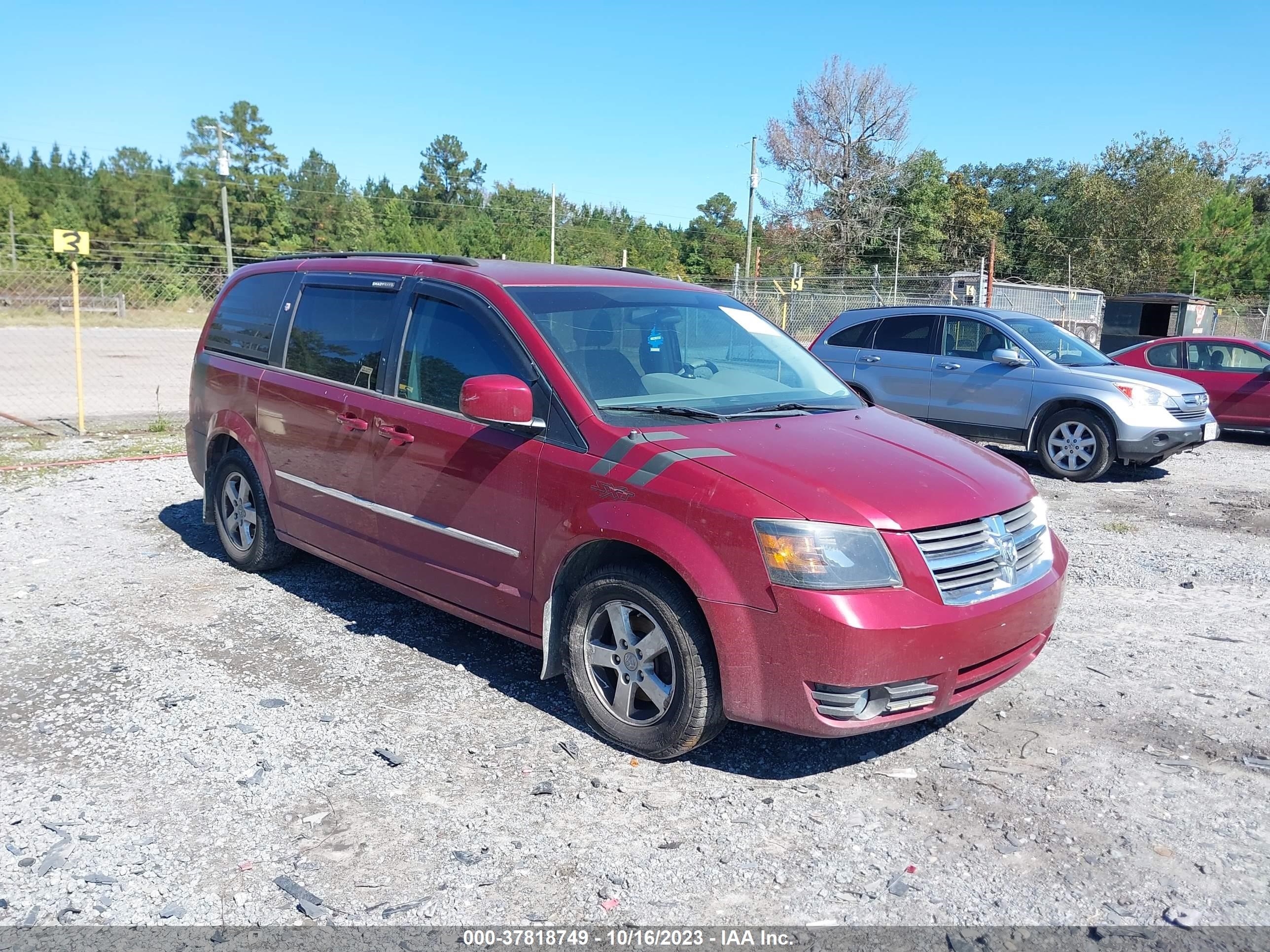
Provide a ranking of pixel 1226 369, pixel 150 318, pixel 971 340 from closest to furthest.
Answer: pixel 971 340, pixel 1226 369, pixel 150 318

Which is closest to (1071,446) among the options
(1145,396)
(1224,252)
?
(1145,396)

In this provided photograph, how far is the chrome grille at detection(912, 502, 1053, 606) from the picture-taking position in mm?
3396

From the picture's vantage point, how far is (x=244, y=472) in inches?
231

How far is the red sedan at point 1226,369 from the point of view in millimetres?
12922

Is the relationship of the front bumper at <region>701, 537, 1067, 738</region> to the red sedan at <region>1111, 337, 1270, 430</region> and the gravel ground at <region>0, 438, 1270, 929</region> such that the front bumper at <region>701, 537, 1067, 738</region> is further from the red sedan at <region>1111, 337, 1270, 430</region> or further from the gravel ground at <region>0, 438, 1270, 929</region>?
the red sedan at <region>1111, 337, 1270, 430</region>

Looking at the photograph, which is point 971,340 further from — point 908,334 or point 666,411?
point 666,411

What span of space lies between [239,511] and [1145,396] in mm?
8634

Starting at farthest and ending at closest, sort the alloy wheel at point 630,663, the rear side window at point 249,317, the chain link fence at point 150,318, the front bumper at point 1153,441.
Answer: the chain link fence at point 150,318
the front bumper at point 1153,441
the rear side window at point 249,317
the alloy wheel at point 630,663

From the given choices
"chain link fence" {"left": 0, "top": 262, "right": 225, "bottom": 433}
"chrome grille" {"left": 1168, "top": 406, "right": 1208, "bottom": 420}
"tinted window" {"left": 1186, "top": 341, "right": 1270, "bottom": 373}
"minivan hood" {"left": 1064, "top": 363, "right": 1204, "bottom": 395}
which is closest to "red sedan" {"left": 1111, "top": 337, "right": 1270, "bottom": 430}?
"tinted window" {"left": 1186, "top": 341, "right": 1270, "bottom": 373}

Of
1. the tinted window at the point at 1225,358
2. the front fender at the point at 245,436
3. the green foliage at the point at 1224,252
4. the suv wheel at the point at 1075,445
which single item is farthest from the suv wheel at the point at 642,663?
the green foliage at the point at 1224,252

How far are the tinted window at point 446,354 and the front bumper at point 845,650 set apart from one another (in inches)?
62.8

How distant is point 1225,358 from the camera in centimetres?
1325

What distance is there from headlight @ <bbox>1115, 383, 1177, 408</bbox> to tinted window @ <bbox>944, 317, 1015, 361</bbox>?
1277 mm

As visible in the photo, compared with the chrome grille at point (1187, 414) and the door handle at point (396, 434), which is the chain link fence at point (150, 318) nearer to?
the chrome grille at point (1187, 414)
